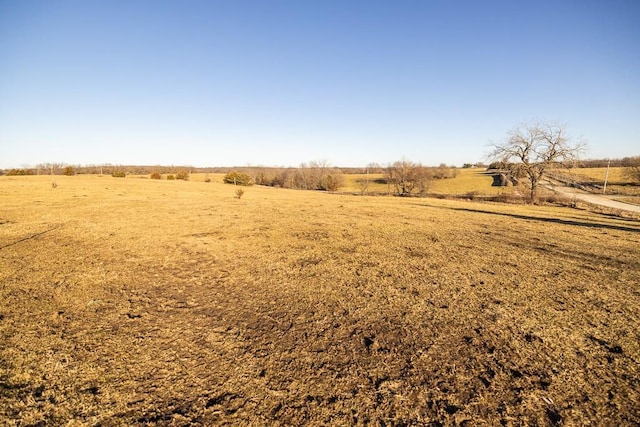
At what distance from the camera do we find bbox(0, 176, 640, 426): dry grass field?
2648 millimetres

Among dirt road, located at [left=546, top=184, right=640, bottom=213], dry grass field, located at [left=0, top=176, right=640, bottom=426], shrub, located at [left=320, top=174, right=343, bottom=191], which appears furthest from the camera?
shrub, located at [left=320, top=174, right=343, bottom=191]

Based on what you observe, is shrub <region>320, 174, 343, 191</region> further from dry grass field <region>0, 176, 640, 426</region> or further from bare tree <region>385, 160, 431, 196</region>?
dry grass field <region>0, 176, 640, 426</region>

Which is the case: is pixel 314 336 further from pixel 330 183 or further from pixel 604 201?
pixel 330 183

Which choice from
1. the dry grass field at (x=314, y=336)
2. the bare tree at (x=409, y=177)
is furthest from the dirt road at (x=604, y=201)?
the dry grass field at (x=314, y=336)

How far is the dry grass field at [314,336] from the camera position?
265cm

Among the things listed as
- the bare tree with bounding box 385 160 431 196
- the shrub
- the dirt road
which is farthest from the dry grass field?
the shrub

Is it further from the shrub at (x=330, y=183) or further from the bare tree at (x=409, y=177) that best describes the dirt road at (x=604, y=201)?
the shrub at (x=330, y=183)

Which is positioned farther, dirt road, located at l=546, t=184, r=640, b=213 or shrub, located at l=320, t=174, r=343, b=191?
shrub, located at l=320, t=174, r=343, b=191

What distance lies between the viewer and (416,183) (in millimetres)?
41656

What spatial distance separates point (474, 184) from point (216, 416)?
6472cm

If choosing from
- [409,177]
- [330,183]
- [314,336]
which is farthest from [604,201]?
[314,336]

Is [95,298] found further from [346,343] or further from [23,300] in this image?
[346,343]

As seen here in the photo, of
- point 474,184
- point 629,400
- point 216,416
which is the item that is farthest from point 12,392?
point 474,184

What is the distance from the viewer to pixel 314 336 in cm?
387
